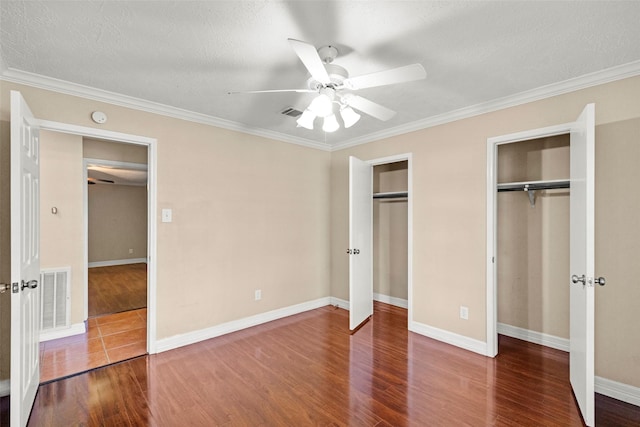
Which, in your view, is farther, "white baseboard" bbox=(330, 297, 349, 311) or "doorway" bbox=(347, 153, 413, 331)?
"white baseboard" bbox=(330, 297, 349, 311)

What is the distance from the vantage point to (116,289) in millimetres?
5523

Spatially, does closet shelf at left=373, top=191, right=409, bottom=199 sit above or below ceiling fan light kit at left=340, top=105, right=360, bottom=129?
below

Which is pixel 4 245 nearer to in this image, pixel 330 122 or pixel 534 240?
pixel 330 122

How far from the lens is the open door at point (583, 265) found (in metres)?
1.93

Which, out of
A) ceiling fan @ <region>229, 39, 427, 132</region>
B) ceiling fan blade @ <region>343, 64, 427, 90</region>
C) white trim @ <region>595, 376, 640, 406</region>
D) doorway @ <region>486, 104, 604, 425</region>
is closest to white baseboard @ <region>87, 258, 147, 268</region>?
ceiling fan @ <region>229, 39, 427, 132</region>

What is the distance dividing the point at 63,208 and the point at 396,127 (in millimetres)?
4121

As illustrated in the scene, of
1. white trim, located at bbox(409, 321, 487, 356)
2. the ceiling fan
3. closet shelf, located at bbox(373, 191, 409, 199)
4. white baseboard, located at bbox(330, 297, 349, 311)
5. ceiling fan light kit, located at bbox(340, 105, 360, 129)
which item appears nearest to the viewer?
the ceiling fan

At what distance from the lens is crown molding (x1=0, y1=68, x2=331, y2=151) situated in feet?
7.66

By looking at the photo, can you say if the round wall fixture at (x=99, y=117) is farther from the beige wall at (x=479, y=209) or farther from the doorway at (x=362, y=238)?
the beige wall at (x=479, y=209)

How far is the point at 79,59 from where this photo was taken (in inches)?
83.9

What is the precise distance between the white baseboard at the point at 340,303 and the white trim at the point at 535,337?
1965 millimetres

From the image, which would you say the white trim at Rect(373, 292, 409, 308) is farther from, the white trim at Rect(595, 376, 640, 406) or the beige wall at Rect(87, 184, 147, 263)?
the beige wall at Rect(87, 184, 147, 263)

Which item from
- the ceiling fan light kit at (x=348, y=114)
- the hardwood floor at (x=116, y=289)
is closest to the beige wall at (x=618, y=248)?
the ceiling fan light kit at (x=348, y=114)

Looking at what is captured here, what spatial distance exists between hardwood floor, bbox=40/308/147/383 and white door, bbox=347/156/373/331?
2344 millimetres
